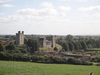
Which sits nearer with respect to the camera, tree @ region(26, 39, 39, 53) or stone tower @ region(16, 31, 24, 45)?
tree @ region(26, 39, 39, 53)

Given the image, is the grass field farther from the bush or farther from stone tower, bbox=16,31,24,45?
stone tower, bbox=16,31,24,45

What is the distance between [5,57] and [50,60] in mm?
15406

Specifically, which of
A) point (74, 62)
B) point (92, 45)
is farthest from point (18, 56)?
point (92, 45)

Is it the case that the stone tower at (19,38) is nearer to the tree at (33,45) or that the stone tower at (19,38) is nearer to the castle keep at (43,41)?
the castle keep at (43,41)

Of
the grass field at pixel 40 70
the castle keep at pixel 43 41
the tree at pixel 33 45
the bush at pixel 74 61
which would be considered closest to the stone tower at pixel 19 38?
the castle keep at pixel 43 41

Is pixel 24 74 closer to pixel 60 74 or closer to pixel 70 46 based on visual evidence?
pixel 60 74

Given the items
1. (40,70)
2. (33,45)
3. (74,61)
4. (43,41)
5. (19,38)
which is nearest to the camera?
(40,70)

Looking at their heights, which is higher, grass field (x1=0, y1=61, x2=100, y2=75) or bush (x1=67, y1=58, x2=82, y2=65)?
grass field (x1=0, y1=61, x2=100, y2=75)

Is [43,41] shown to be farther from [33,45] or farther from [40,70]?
[40,70]

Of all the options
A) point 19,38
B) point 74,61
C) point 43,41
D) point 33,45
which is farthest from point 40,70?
point 19,38

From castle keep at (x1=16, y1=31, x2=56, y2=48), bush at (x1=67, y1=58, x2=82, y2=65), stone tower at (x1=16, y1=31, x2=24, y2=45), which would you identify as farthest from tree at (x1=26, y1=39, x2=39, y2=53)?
bush at (x1=67, y1=58, x2=82, y2=65)

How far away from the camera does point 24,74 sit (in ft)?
88.2

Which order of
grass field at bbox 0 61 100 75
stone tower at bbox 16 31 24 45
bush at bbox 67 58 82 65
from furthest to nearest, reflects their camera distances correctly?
1. stone tower at bbox 16 31 24 45
2. bush at bbox 67 58 82 65
3. grass field at bbox 0 61 100 75

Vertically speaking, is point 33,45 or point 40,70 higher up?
point 33,45
